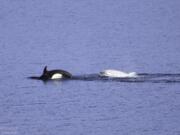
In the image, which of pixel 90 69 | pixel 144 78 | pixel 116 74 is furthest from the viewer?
pixel 90 69

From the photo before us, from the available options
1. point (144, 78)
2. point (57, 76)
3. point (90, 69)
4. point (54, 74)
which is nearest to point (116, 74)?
point (144, 78)

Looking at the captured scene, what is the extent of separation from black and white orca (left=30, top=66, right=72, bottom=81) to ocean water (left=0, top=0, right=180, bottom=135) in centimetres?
62

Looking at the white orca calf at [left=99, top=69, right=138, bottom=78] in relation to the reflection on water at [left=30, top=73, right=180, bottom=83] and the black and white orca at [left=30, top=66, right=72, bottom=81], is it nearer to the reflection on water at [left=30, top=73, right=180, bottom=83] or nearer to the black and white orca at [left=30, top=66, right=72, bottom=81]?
the reflection on water at [left=30, top=73, right=180, bottom=83]

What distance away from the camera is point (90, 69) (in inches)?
3219

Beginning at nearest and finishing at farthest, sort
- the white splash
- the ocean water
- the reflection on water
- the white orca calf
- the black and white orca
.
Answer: the ocean water
the reflection on water
the white orca calf
the black and white orca
the white splash

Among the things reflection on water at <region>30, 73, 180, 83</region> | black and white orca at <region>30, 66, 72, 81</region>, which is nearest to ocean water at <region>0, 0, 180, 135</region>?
reflection on water at <region>30, 73, 180, 83</region>

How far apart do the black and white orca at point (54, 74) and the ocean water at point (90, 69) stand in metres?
0.62

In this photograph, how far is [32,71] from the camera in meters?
81.9

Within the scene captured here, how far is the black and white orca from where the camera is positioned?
3098 inches

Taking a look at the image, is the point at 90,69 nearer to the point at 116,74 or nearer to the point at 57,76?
the point at 57,76

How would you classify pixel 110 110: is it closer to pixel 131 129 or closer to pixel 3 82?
pixel 131 129

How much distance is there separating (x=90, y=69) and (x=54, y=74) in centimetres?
314

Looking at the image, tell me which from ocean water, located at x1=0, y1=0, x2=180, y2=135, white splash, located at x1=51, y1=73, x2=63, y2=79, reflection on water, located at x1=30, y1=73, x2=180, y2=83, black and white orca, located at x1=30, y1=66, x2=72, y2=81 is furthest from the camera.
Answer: white splash, located at x1=51, y1=73, x2=63, y2=79

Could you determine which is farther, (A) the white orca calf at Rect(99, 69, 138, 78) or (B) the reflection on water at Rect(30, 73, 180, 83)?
(A) the white orca calf at Rect(99, 69, 138, 78)
